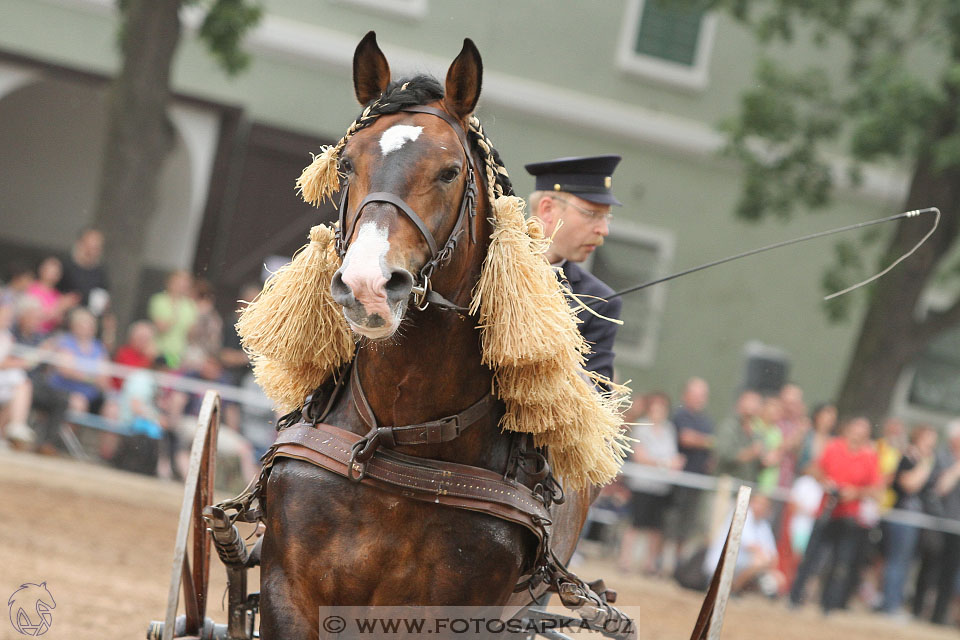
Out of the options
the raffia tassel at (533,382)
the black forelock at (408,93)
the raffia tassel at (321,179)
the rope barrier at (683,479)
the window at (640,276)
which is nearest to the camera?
the black forelock at (408,93)

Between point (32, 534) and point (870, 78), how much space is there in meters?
11.0

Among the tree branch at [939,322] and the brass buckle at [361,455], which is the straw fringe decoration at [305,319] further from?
the tree branch at [939,322]

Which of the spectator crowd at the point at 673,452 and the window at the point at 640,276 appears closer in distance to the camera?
the spectator crowd at the point at 673,452

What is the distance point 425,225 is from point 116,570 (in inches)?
227

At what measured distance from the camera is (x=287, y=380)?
155 inches

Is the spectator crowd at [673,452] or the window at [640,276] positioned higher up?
the window at [640,276]

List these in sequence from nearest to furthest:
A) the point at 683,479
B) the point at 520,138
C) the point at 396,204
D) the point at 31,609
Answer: the point at 396,204 → the point at 31,609 → the point at 683,479 → the point at 520,138

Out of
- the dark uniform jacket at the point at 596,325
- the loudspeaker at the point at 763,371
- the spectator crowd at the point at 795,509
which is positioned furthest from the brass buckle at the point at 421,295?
the loudspeaker at the point at 763,371

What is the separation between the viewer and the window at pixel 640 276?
18312 mm

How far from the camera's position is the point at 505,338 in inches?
138

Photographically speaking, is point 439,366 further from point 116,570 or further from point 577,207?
point 116,570

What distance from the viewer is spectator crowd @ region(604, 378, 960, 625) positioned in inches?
456

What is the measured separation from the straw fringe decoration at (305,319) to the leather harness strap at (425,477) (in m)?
0.23

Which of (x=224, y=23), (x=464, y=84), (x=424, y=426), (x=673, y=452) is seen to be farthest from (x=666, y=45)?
(x=424, y=426)
